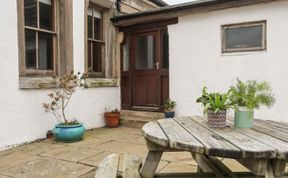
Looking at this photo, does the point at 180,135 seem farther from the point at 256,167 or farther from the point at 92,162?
the point at 92,162

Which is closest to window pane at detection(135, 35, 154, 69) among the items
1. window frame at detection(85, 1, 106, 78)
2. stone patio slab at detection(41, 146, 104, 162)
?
window frame at detection(85, 1, 106, 78)

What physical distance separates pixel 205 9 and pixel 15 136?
12.8 feet

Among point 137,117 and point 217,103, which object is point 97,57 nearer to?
point 137,117

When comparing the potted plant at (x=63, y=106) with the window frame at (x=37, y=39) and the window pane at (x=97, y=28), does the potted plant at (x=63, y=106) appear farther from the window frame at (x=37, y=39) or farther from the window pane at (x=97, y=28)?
the window pane at (x=97, y=28)

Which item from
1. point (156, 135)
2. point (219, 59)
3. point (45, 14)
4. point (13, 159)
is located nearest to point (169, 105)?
point (219, 59)

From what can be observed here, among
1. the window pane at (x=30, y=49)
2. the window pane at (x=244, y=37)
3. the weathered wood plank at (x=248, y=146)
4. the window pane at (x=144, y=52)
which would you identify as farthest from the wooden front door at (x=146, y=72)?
the weathered wood plank at (x=248, y=146)

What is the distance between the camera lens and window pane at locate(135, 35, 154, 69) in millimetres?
5840

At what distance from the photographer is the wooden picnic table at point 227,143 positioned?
1328mm

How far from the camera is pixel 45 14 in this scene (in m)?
4.64

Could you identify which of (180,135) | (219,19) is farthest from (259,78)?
(180,135)

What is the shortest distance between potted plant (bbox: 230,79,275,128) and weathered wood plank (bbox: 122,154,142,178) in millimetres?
820

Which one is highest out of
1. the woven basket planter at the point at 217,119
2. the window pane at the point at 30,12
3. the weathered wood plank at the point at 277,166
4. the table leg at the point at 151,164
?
the window pane at the point at 30,12

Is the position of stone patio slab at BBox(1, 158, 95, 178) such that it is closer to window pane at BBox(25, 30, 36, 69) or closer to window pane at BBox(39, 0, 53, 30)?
window pane at BBox(25, 30, 36, 69)

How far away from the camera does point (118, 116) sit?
5777mm
